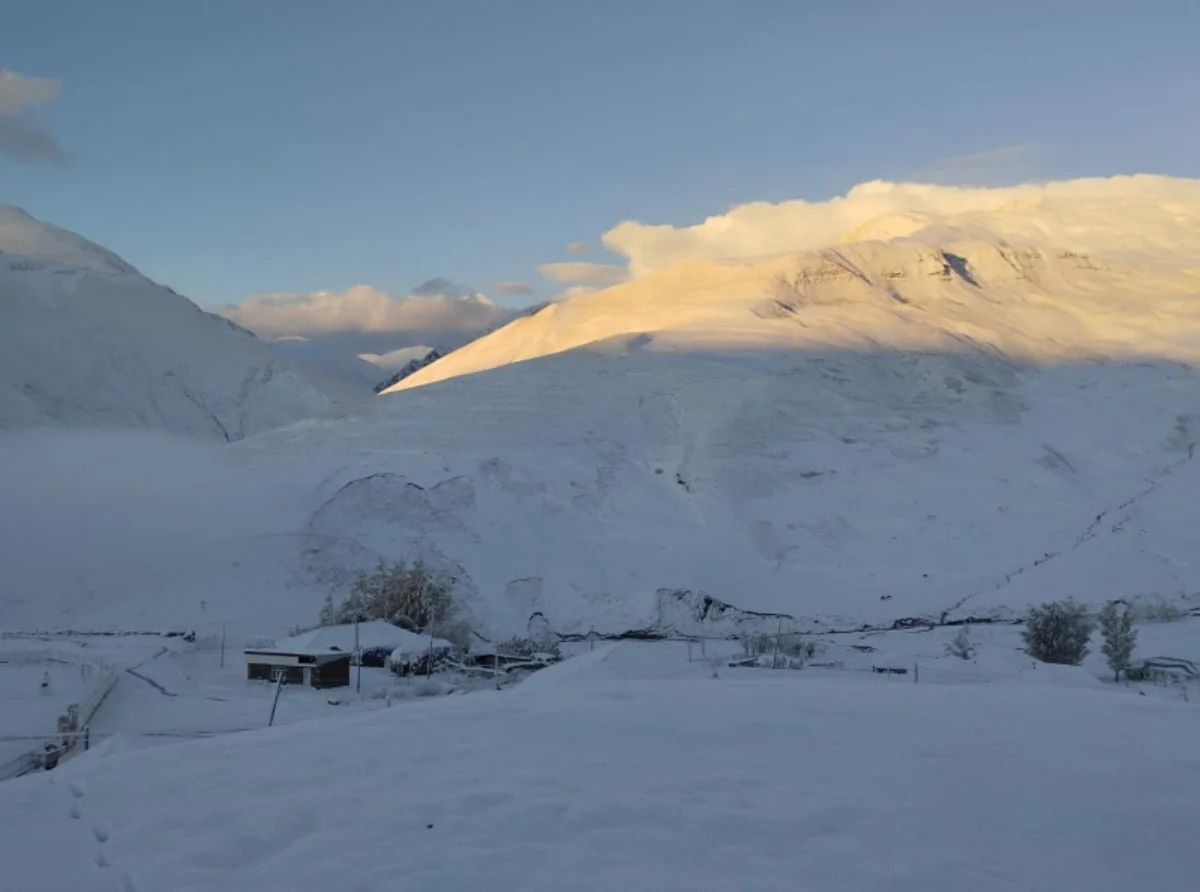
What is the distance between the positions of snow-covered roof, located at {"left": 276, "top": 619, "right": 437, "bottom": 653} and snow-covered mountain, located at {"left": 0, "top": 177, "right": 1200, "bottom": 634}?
4267 mm

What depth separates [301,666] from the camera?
70.3ft

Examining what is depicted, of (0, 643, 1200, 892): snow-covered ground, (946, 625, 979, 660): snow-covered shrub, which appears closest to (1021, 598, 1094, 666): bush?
(946, 625, 979, 660): snow-covered shrub

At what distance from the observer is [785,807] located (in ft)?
20.2

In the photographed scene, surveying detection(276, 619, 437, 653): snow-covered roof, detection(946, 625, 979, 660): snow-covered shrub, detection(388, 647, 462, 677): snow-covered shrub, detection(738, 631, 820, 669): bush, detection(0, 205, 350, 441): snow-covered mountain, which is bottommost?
detection(388, 647, 462, 677): snow-covered shrub

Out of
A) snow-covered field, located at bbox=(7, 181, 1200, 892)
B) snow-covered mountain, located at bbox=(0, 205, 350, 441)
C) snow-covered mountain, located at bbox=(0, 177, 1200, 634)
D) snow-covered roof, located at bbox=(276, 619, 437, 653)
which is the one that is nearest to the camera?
snow-covered field, located at bbox=(7, 181, 1200, 892)

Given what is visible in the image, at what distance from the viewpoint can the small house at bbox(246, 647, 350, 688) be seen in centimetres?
2138

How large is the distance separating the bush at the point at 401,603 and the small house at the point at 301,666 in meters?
5.21

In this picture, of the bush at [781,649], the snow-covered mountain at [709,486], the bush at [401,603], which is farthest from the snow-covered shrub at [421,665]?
the bush at [781,649]

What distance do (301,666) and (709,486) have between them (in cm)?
1925

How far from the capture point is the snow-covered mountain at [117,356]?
63469mm

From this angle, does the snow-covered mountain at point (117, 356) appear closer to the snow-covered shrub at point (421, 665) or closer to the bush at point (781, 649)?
the snow-covered shrub at point (421, 665)

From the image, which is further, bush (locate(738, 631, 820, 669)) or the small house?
the small house

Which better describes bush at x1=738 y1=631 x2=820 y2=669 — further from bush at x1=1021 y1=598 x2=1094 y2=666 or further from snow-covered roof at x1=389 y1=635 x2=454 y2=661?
snow-covered roof at x1=389 y1=635 x2=454 y2=661

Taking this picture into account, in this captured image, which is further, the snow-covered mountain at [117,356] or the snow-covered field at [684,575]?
the snow-covered mountain at [117,356]
